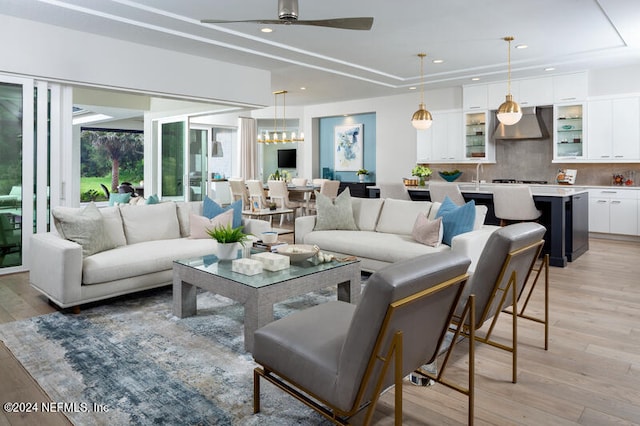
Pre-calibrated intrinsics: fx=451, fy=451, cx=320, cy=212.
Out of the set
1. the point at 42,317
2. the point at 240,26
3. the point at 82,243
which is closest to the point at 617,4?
the point at 240,26

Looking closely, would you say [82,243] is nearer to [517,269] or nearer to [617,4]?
[517,269]

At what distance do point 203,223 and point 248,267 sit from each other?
1680 mm

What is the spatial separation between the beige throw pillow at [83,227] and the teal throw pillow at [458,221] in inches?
120

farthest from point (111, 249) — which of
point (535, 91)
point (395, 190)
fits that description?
point (535, 91)

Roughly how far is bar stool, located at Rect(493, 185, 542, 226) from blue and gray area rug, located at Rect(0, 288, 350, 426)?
3.00 meters

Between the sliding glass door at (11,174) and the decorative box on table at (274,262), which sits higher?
the sliding glass door at (11,174)

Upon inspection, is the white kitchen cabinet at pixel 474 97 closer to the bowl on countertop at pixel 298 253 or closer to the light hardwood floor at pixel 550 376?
the light hardwood floor at pixel 550 376

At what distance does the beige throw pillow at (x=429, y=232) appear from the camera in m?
4.14

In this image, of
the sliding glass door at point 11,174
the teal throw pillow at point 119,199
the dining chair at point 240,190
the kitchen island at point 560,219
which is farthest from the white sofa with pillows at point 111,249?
the dining chair at point 240,190

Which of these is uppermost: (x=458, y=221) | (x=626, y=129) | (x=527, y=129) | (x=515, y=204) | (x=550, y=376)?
(x=527, y=129)

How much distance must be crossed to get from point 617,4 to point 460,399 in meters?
4.20

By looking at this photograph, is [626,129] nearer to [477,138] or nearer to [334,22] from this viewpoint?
[477,138]

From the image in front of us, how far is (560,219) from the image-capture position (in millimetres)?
5172

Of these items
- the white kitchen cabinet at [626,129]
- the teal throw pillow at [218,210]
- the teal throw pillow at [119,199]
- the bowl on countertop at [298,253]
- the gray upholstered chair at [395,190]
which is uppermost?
the white kitchen cabinet at [626,129]
